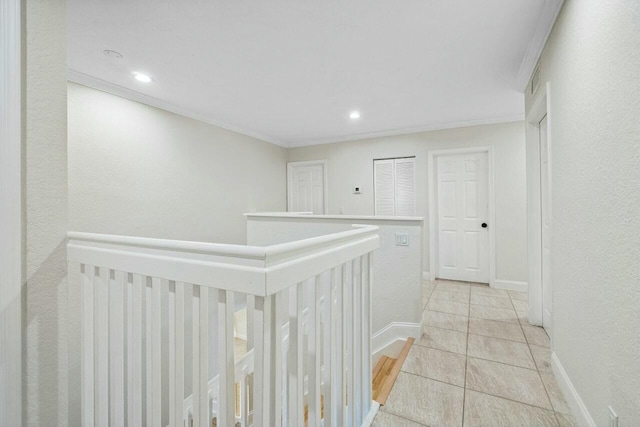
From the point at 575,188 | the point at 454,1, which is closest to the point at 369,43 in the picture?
the point at 454,1

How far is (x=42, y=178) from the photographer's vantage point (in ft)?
3.27

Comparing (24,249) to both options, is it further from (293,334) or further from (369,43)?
(369,43)

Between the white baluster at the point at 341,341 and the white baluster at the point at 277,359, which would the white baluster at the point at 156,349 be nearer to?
the white baluster at the point at 277,359

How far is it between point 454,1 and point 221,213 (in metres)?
3.42

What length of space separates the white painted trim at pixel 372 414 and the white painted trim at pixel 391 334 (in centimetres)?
93

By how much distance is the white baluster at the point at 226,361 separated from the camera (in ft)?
2.59

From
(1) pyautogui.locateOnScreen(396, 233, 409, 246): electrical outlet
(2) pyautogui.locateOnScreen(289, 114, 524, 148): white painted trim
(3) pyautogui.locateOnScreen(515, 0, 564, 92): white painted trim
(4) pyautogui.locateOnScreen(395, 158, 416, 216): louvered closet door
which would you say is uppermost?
(2) pyautogui.locateOnScreen(289, 114, 524, 148): white painted trim

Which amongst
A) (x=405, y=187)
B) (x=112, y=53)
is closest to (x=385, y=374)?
(x=405, y=187)

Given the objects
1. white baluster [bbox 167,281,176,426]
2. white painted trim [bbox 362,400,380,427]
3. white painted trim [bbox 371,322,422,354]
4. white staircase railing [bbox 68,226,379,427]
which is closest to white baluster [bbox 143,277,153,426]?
white staircase railing [bbox 68,226,379,427]

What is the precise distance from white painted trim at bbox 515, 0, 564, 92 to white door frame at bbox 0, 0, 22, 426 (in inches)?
100

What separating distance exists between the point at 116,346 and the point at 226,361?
0.58 meters

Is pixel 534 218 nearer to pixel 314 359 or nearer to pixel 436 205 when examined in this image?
pixel 436 205

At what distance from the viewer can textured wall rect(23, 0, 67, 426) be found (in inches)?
37.9

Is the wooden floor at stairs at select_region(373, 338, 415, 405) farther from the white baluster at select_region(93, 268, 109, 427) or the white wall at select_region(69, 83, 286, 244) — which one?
the white wall at select_region(69, 83, 286, 244)
